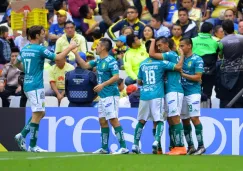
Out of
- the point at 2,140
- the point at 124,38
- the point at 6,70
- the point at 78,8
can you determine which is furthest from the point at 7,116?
the point at 78,8

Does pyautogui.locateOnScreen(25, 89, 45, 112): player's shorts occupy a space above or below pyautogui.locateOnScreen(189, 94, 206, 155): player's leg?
above

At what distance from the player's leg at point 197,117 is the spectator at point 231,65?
242 cm

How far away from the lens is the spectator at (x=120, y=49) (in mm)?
21812

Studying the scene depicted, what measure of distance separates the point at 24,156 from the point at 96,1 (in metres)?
11.2

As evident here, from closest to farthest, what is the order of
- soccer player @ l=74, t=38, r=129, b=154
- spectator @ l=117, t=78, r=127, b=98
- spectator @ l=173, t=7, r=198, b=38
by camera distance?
soccer player @ l=74, t=38, r=129, b=154 < spectator @ l=117, t=78, r=127, b=98 < spectator @ l=173, t=7, r=198, b=38

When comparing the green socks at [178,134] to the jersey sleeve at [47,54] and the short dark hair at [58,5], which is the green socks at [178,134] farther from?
the short dark hair at [58,5]

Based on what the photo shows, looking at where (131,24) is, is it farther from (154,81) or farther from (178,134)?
(178,134)

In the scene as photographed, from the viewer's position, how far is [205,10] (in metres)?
23.5

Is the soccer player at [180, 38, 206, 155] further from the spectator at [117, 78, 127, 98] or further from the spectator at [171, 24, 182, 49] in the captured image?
the spectator at [171, 24, 182, 49]

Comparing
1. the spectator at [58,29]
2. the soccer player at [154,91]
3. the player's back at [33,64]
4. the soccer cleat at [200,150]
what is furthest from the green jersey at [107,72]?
the spectator at [58,29]

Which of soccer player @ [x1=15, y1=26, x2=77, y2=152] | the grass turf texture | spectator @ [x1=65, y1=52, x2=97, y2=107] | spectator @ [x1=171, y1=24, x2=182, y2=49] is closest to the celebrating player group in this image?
soccer player @ [x1=15, y1=26, x2=77, y2=152]

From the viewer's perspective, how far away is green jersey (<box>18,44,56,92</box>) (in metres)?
16.8

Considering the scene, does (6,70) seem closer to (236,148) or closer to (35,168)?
(236,148)

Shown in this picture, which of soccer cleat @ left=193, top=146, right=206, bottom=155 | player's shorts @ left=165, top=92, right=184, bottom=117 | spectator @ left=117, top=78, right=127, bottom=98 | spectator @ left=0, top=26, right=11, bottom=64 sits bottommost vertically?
soccer cleat @ left=193, top=146, right=206, bottom=155
